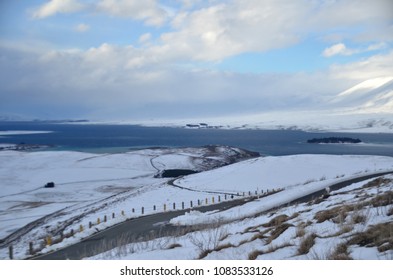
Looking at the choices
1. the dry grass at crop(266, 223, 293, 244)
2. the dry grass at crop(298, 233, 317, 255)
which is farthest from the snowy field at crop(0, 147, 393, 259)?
the dry grass at crop(266, 223, 293, 244)

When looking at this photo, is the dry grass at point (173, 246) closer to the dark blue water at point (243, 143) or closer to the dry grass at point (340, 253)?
the dry grass at point (340, 253)

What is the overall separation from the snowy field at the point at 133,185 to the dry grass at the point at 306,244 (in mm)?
889

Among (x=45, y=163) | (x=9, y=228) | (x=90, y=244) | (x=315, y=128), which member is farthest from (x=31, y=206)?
(x=315, y=128)

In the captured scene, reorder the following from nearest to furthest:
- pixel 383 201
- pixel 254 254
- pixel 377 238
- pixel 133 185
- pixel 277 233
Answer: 1. pixel 377 238
2. pixel 254 254
3. pixel 277 233
4. pixel 383 201
5. pixel 133 185

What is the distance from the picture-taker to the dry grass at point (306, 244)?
5.12 m

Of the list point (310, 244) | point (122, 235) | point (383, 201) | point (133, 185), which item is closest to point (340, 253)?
point (310, 244)

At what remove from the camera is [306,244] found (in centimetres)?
529

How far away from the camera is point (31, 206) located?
28672mm

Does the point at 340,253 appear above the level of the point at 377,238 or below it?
below

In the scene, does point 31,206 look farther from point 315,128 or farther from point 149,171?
point 315,128

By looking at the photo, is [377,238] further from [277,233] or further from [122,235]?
[122,235]

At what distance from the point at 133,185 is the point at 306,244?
34.7 meters

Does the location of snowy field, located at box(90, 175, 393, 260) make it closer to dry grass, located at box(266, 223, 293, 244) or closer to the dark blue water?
dry grass, located at box(266, 223, 293, 244)

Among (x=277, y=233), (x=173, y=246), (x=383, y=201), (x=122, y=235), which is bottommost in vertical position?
(x=122, y=235)
